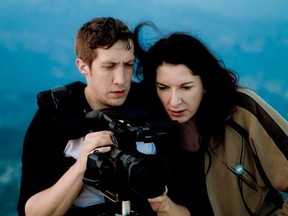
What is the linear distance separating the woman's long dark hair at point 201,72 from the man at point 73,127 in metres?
0.16

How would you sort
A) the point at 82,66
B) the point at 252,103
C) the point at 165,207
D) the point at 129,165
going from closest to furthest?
the point at 129,165, the point at 165,207, the point at 82,66, the point at 252,103

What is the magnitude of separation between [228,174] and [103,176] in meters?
0.65

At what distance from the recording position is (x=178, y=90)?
1.79m

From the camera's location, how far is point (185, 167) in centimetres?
190

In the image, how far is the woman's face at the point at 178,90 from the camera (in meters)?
1.78

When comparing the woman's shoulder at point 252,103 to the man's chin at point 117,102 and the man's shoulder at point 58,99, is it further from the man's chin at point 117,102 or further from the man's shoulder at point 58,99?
the man's shoulder at point 58,99

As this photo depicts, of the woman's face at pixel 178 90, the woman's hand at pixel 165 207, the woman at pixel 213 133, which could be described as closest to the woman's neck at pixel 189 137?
the woman at pixel 213 133

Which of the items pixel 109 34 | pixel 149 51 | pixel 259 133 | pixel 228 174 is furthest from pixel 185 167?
pixel 109 34

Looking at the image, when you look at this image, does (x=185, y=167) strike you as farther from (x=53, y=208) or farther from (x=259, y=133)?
(x=53, y=208)

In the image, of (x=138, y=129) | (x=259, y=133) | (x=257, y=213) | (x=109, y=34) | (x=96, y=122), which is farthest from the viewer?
(x=257, y=213)

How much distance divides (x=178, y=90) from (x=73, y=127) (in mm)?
362

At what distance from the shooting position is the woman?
180 centimetres

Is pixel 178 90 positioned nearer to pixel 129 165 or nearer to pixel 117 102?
pixel 117 102

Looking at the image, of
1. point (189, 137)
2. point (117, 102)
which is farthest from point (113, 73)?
point (189, 137)
